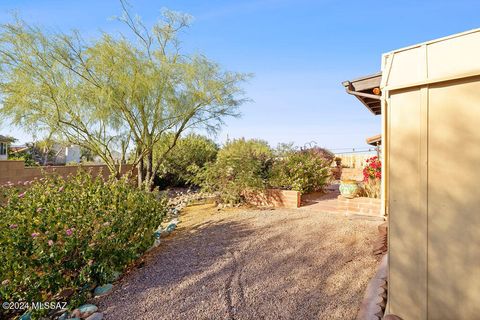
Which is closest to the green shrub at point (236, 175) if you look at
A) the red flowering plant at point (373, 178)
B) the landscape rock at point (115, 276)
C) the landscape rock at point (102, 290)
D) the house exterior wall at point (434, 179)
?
the red flowering plant at point (373, 178)

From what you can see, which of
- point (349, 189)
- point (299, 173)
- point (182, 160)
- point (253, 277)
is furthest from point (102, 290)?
point (182, 160)

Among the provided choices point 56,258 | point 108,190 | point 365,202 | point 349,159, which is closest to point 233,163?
point 365,202

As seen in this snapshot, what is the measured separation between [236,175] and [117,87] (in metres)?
4.81

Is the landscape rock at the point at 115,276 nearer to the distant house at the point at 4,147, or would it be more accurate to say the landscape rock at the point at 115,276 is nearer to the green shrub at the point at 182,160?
the green shrub at the point at 182,160

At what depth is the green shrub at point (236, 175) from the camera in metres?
7.42

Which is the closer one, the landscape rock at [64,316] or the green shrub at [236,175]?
the landscape rock at [64,316]

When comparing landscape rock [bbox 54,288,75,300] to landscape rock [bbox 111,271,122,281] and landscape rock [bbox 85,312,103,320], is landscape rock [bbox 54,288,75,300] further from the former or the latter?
landscape rock [bbox 85,312,103,320]

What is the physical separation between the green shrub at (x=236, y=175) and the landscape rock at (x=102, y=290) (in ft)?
13.7

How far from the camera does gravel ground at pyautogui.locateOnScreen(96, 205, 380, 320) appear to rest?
9.18 feet

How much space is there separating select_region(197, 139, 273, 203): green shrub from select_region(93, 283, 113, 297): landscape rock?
13.7 feet

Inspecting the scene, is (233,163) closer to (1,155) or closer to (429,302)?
(429,302)

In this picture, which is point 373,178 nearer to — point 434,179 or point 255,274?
point 255,274

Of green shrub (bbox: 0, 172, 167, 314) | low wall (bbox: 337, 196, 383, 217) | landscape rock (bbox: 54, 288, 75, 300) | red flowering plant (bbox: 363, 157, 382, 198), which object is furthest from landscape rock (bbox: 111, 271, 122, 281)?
red flowering plant (bbox: 363, 157, 382, 198)

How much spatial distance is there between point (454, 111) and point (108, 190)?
13.7 ft
